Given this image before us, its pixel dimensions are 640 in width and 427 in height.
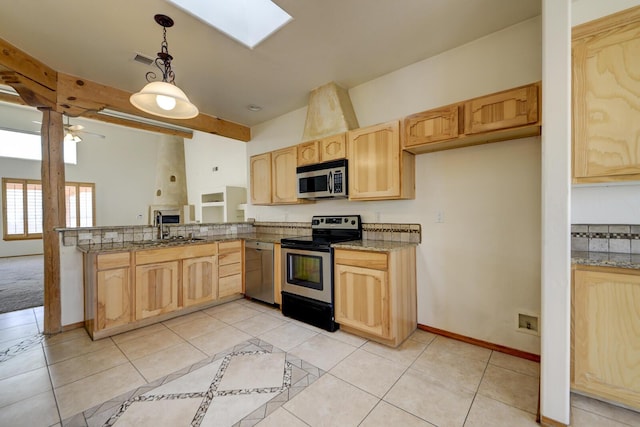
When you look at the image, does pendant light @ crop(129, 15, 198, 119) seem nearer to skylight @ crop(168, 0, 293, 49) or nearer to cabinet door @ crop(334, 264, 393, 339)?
skylight @ crop(168, 0, 293, 49)

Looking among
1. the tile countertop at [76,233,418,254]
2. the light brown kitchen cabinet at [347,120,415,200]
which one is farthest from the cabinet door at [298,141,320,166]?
the tile countertop at [76,233,418,254]

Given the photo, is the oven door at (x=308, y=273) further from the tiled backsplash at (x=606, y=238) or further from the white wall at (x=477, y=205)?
the tiled backsplash at (x=606, y=238)

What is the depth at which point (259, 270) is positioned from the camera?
3.54 m

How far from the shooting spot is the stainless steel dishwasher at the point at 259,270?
3.40 meters

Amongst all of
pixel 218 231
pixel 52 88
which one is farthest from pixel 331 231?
pixel 52 88

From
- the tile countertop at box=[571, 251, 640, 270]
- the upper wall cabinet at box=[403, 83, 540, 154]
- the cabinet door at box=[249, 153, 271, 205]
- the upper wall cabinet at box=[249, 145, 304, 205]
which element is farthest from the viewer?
the cabinet door at box=[249, 153, 271, 205]

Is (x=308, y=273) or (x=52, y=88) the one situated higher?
(x=52, y=88)

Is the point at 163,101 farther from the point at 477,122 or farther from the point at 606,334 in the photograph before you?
the point at 606,334

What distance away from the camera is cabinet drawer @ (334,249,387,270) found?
2.33 meters

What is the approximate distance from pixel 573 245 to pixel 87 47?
443cm

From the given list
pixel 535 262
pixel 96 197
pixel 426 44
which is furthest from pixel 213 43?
pixel 96 197

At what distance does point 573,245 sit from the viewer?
196cm

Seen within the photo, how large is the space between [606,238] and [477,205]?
836 mm

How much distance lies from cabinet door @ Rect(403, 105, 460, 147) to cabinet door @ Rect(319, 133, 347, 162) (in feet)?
2.30
